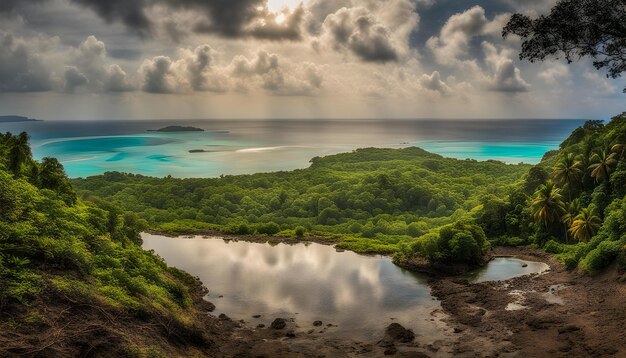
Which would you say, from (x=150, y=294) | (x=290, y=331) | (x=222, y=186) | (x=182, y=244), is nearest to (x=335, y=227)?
(x=182, y=244)

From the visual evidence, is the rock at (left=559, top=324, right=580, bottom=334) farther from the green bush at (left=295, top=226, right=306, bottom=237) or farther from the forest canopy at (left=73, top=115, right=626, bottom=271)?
the green bush at (left=295, top=226, right=306, bottom=237)

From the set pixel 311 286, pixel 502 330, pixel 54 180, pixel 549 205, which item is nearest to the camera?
pixel 502 330

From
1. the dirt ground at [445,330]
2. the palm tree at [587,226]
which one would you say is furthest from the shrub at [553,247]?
the dirt ground at [445,330]

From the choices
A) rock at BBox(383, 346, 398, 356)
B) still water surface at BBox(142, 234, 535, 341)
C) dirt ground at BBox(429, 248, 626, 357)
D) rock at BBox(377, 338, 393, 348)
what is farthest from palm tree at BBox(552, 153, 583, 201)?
rock at BBox(383, 346, 398, 356)

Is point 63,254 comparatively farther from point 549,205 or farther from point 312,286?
point 549,205

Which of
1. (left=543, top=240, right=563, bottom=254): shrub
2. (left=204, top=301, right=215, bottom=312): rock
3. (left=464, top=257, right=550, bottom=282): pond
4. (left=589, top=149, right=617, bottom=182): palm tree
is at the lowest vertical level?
(left=204, top=301, right=215, bottom=312): rock

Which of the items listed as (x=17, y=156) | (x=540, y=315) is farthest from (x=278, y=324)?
(x=17, y=156)

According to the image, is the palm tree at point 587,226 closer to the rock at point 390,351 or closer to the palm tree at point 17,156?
the rock at point 390,351
